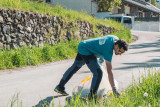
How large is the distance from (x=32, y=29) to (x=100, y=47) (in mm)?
6977

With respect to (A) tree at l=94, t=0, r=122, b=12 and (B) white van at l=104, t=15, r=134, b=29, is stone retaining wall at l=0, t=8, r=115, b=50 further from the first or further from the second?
(A) tree at l=94, t=0, r=122, b=12

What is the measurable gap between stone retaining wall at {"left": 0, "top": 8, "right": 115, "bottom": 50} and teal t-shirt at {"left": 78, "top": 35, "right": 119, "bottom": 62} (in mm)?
5388

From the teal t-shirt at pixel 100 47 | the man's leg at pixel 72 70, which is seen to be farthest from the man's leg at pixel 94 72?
the man's leg at pixel 72 70

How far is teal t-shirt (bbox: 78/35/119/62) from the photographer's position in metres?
3.89

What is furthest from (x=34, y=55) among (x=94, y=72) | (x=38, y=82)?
(x=94, y=72)

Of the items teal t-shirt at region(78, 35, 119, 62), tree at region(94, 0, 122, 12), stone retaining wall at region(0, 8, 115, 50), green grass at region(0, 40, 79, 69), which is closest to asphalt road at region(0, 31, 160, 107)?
green grass at region(0, 40, 79, 69)

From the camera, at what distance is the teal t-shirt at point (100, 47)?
3891 millimetres

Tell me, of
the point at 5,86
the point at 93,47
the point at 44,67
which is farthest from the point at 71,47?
the point at 93,47

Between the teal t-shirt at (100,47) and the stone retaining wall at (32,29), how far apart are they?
5.39 metres

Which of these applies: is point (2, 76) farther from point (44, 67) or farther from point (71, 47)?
point (71, 47)

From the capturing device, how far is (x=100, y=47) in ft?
13.3

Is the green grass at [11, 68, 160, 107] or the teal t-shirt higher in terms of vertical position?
the teal t-shirt

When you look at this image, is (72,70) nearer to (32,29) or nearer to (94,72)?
(94,72)

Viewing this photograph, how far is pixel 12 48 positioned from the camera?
30.1ft
